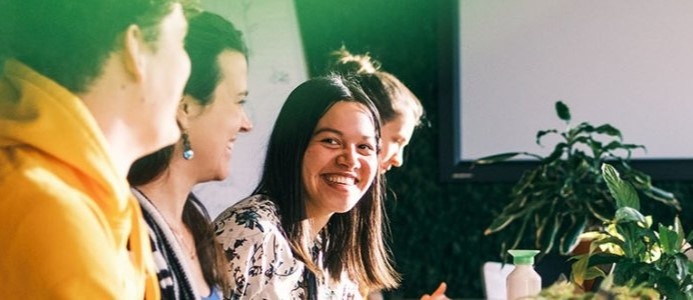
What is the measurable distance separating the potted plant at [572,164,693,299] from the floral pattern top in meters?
0.59

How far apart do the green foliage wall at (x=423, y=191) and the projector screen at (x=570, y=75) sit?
0.08m

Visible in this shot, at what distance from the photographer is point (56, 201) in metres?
1.42

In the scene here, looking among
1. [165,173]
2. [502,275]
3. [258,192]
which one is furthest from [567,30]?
[165,173]

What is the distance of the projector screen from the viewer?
422cm

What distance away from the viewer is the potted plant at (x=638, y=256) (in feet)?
7.48

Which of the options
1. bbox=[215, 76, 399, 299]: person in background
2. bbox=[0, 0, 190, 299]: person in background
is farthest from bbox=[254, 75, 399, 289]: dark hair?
bbox=[0, 0, 190, 299]: person in background

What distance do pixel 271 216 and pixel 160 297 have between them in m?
0.65

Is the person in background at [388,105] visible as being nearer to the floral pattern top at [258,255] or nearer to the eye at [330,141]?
the eye at [330,141]

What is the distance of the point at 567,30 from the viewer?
14.1ft

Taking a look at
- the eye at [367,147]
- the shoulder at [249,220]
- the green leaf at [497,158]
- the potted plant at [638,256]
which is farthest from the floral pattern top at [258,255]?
the green leaf at [497,158]

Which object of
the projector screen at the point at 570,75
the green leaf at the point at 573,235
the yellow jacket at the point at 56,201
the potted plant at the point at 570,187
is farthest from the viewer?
the projector screen at the point at 570,75

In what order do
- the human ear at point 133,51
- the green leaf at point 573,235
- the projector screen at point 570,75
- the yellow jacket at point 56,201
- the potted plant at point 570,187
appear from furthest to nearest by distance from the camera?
the projector screen at point 570,75, the potted plant at point 570,187, the green leaf at point 573,235, the human ear at point 133,51, the yellow jacket at point 56,201

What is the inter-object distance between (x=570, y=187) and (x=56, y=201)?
2.79m

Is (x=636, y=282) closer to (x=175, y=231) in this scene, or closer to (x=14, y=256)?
(x=175, y=231)
